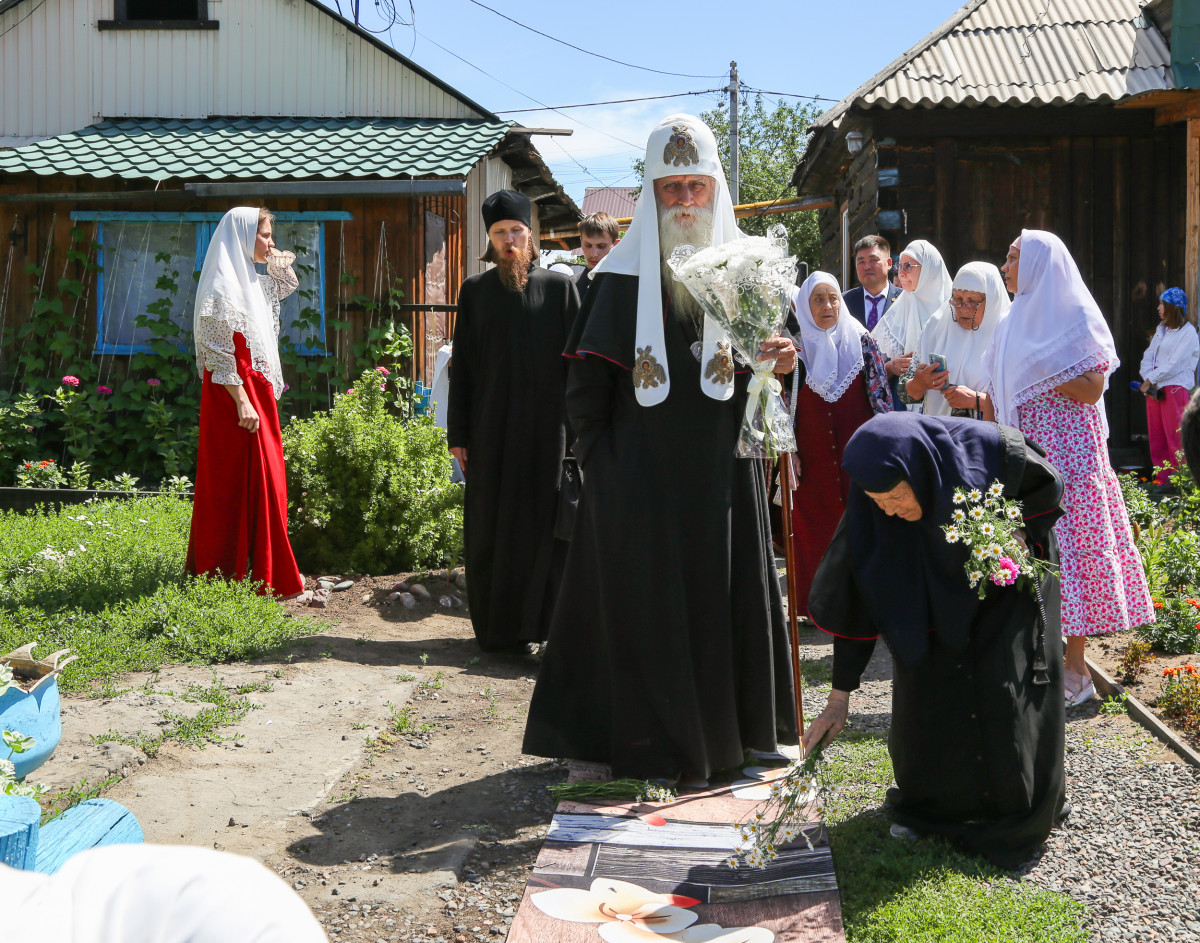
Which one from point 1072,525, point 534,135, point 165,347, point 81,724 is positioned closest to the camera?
point 81,724

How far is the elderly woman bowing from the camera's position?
18.5 feet

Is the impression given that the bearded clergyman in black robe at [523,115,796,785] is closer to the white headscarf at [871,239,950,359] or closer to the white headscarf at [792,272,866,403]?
the white headscarf at [792,272,866,403]

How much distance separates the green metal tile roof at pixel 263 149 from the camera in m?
9.97

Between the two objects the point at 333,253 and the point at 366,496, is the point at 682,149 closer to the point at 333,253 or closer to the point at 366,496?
the point at 366,496

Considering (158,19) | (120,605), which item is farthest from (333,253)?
(120,605)

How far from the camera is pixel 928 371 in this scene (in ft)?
16.8

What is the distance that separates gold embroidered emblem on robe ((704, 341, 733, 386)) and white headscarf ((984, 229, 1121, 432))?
4.64 ft

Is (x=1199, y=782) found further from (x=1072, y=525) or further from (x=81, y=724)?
Result: (x=81, y=724)

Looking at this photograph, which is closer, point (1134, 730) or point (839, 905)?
point (839, 905)

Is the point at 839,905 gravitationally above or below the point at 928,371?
below

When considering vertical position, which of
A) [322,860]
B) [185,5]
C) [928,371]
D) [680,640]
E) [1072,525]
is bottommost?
[322,860]

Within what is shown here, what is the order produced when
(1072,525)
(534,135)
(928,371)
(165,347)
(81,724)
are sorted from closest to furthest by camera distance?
(81,724)
(1072,525)
(928,371)
(165,347)
(534,135)

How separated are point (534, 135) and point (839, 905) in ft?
34.0

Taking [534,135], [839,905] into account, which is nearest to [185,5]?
[534,135]
